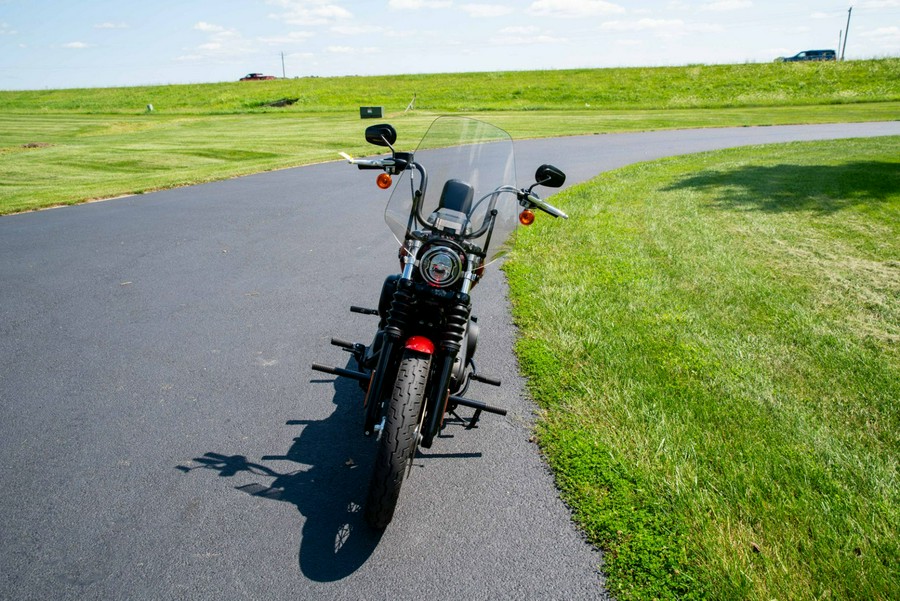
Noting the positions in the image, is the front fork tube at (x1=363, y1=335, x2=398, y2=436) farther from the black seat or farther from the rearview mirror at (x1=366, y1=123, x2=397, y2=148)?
the rearview mirror at (x1=366, y1=123, x2=397, y2=148)

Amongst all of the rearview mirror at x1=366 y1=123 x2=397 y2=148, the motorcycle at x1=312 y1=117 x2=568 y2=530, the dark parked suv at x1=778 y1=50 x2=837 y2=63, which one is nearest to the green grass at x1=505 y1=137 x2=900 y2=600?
the motorcycle at x1=312 y1=117 x2=568 y2=530

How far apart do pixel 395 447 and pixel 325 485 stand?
2.40 feet

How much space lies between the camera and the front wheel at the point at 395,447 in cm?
302

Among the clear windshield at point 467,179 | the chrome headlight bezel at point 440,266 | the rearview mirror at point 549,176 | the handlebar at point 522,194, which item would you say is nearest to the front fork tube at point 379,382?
the chrome headlight bezel at point 440,266

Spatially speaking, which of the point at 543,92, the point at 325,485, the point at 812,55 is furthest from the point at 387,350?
the point at 812,55

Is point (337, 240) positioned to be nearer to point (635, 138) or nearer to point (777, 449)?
point (777, 449)

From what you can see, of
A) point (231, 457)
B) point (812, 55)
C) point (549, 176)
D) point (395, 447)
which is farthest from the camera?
point (812, 55)

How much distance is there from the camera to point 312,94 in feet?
171

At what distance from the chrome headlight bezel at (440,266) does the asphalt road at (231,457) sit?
45.6 inches

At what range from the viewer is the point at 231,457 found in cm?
374

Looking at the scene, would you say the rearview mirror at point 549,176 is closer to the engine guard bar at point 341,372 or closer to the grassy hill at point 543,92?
the engine guard bar at point 341,372

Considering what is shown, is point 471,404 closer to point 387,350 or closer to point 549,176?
point 387,350

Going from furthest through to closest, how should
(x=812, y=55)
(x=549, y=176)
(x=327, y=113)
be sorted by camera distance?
(x=812, y=55) < (x=327, y=113) < (x=549, y=176)

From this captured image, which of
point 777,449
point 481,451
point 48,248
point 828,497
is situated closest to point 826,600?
point 828,497
